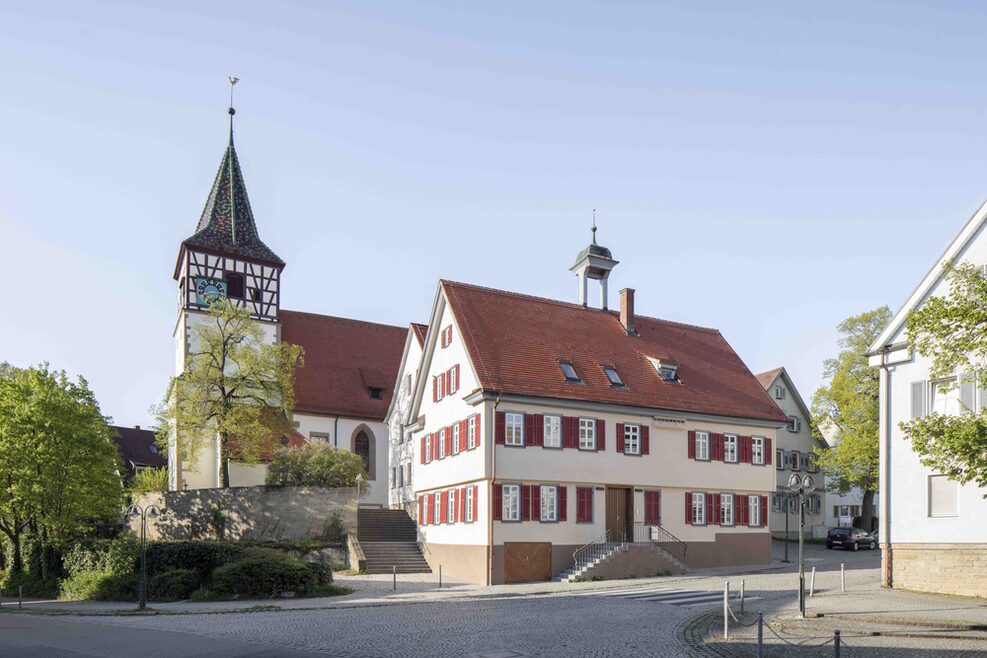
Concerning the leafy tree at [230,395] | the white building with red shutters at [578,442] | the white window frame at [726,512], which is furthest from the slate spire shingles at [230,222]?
the white window frame at [726,512]

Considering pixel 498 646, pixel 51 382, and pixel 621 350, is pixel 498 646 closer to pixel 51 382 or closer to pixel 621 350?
pixel 621 350

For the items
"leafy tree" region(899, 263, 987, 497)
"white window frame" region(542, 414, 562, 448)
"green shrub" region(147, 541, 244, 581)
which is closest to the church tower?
"green shrub" region(147, 541, 244, 581)

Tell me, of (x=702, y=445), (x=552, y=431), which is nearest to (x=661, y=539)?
(x=702, y=445)

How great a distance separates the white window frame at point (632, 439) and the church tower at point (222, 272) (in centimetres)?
2268

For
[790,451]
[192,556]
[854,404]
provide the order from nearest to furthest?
[192,556] < [854,404] < [790,451]

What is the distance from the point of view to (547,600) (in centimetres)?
2469

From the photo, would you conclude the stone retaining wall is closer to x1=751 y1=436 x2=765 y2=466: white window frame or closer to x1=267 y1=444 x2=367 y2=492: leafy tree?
x1=267 y1=444 x2=367 y2=492: leafy tree

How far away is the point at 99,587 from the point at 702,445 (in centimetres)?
2195

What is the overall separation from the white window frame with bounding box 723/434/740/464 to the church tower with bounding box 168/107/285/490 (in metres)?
25.0

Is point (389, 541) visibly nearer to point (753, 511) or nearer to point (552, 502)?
point (552, 502)

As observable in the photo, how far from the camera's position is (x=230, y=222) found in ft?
177

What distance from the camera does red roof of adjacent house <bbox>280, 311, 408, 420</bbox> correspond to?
5259 cm

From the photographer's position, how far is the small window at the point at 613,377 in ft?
118

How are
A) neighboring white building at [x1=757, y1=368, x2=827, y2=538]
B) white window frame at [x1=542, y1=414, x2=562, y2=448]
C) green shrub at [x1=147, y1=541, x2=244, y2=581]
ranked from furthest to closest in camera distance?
neighboring white building at [x1=757, y1=368, x2=827, y2=538], white window frame at [x1=542, y1=414, x2=562, y2=448], green shrub at [x1=147, y1=541, x2=244, y2=581]
